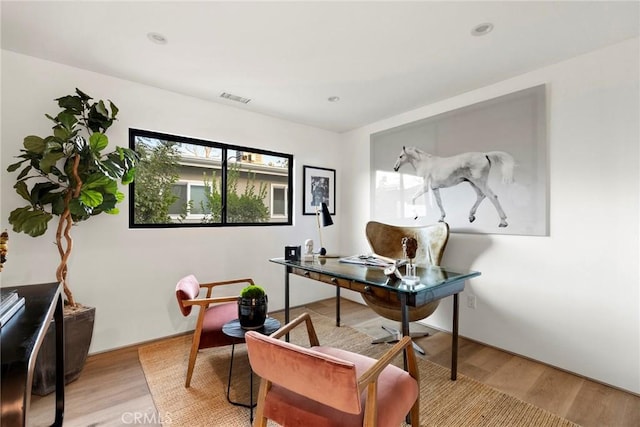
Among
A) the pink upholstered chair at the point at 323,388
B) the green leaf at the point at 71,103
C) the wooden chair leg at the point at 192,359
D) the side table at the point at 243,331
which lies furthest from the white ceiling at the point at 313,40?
the wooden chair leg at the point at 192,359

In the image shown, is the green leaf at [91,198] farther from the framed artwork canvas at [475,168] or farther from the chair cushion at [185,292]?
the framed artwork canvas at [475,168]

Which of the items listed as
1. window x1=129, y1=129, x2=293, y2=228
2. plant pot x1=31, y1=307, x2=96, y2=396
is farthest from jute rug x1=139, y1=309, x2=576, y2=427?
window x1=129, y1=129, x2=293, y2=228

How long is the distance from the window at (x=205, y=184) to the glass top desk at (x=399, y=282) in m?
1.21

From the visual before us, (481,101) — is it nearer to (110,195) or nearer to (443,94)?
(443,94)

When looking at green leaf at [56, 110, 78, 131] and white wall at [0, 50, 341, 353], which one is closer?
green leaf at [56, 110, 78, 131]

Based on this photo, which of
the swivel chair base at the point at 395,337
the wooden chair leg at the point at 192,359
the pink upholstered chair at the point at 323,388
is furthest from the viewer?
the swivel chair base at the point at 395,337

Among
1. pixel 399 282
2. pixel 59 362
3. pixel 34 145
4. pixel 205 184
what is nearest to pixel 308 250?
pixel 399 282

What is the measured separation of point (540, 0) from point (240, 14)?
1820 millimetres

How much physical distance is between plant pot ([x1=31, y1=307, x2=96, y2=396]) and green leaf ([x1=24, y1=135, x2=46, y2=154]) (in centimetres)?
121

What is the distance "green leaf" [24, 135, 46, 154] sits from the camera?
2074 mm

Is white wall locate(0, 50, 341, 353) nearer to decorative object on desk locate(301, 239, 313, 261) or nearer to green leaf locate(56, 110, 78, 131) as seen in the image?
green leaf locate(56, 110, 78, 131)

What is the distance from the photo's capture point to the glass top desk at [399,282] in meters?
1.79

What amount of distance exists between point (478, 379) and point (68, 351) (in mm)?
3085

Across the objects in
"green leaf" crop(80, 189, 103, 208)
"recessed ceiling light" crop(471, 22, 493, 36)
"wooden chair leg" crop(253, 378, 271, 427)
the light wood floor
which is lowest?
the light wood floor
